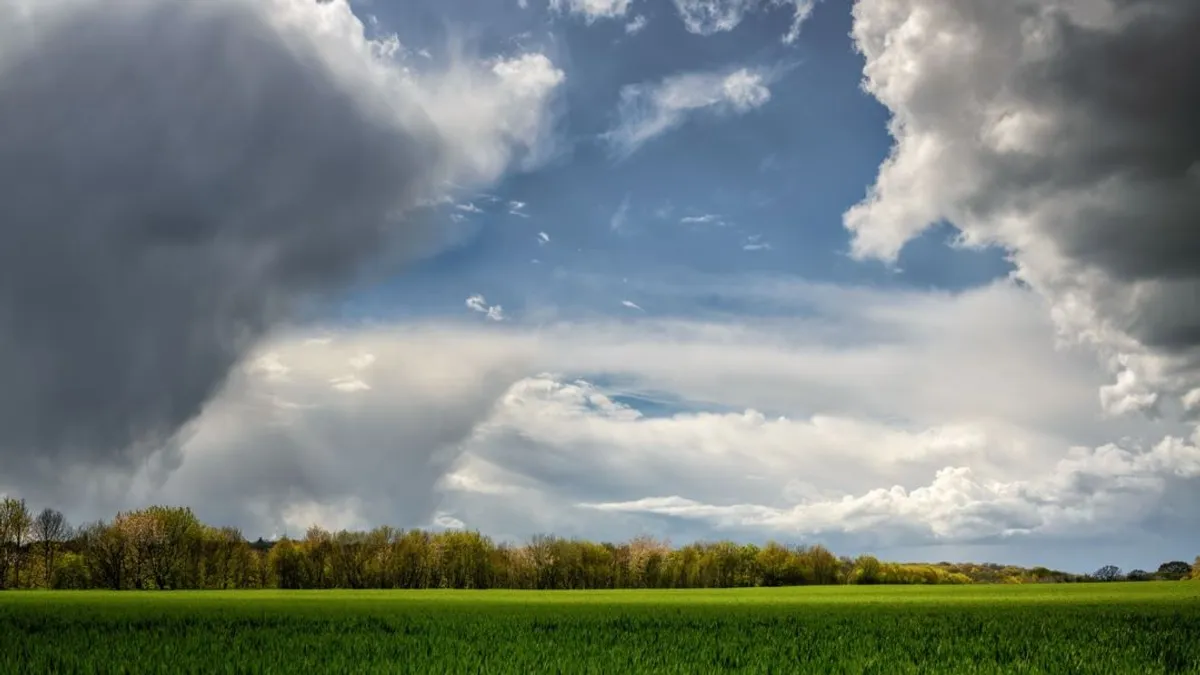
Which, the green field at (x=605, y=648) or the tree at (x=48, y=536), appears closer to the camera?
the green field at (x=605, y=648)

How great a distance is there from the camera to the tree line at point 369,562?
428 ft

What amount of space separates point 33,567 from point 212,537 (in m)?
25.1

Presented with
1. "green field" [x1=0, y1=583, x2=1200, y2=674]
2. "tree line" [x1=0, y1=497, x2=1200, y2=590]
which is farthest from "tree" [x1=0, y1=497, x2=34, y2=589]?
"green field" [x1=0, y1=583, x2=1200, y2=674]

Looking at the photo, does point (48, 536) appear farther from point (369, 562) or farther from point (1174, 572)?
point (1174, 572)

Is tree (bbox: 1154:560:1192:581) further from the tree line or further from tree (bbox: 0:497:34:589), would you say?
tree (bbox: 0:497:34:589)

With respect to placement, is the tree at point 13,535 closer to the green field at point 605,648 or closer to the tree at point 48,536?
the tree at point 48,536

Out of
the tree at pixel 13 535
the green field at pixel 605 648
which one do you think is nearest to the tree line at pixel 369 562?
the tree at pixel 13 535

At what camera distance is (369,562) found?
145 m

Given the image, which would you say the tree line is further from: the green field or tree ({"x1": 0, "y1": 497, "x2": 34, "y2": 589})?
the green field

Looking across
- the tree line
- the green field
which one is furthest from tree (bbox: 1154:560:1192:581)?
the green field

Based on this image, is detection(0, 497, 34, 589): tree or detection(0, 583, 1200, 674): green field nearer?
detection(0, 583, 1200, 674): green field

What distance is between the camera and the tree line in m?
130

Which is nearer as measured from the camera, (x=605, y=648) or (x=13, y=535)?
(x=605, y=648)

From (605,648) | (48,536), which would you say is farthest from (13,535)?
(605,648)
